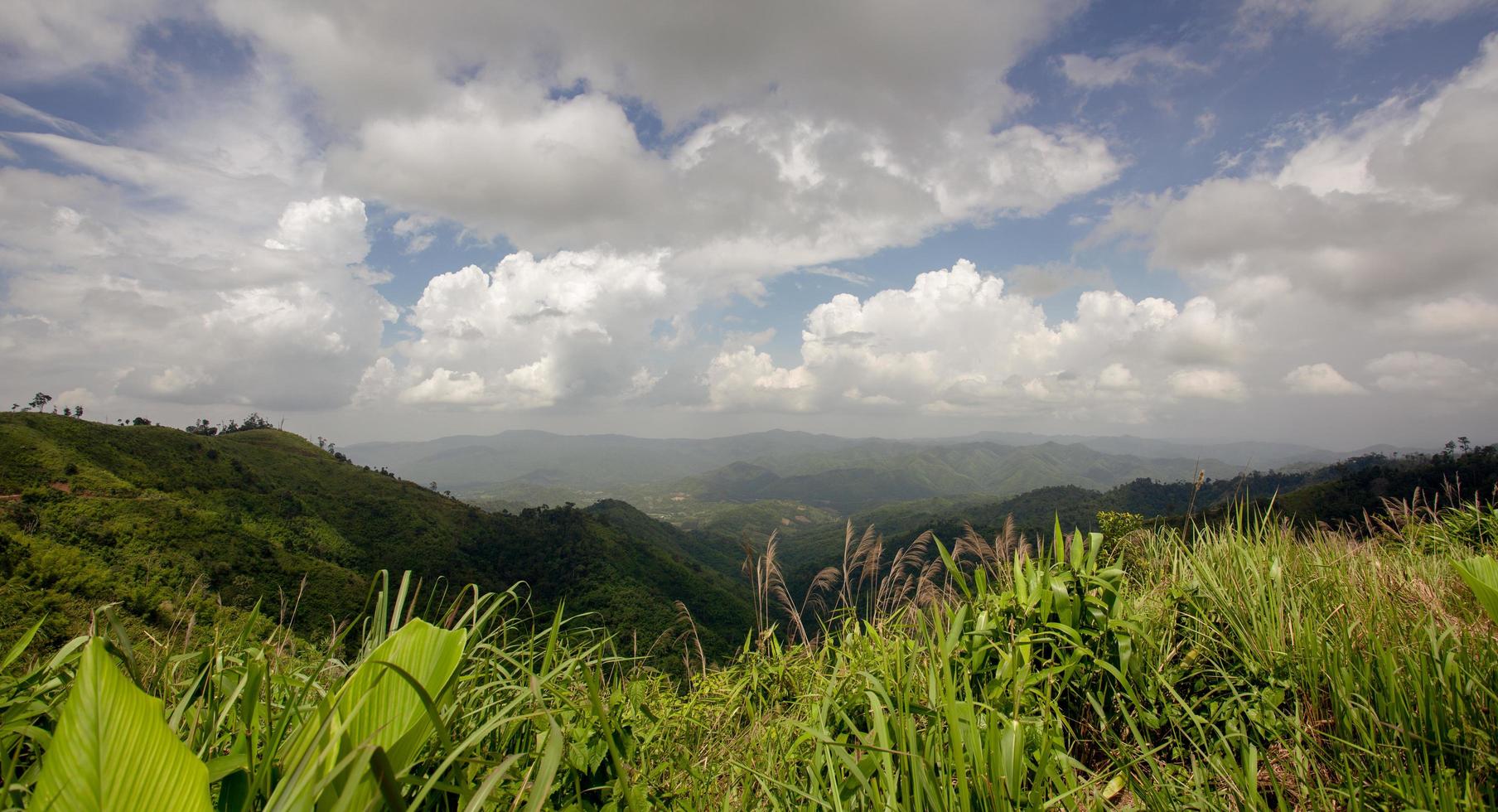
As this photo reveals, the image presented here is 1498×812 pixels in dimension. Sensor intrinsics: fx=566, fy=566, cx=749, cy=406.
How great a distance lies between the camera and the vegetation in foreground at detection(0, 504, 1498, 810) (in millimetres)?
1246

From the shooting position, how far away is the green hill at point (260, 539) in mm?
33812

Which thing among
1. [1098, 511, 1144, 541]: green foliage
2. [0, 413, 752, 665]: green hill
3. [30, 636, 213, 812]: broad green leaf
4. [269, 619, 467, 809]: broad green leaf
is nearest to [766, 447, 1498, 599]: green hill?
[1098, 511, 1144, 541]: green foliage

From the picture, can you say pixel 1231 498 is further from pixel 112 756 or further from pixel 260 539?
pixel 260 539

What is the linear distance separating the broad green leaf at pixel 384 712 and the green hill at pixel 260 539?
25.9 m

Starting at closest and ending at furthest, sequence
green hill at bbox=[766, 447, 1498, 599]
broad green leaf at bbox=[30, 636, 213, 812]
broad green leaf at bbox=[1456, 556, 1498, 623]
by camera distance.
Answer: broad green leaf at bbox=[30, 636, 213, 812], broad green leaf at bbox=[1456, 556, 1498, 623], green hill at bbox=[766, 447, 1498, 599]

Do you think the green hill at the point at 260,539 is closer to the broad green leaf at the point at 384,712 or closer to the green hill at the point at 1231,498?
the green hill at the point at 1231,498

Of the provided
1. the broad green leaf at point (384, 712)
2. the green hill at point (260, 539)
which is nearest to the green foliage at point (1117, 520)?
the broad green leaf at point (384, 712)

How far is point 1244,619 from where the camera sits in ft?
8.93


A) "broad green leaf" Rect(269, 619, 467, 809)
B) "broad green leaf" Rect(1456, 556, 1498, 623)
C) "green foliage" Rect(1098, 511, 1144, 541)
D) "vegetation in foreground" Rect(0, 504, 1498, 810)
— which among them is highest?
"broad green leaf" Rect(1456, 556, 1498, 623)

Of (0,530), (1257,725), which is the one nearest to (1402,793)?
(1257,725)

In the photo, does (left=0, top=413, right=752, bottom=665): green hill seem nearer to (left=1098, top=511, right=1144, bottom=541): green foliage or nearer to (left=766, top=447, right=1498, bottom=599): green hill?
(left=1098, top=511, right=1144, bottom=541): green foliage

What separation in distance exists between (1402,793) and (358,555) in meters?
79.9

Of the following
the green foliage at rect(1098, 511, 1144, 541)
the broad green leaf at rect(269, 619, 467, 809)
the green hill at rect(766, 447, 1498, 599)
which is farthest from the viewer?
the green foliage at rect(1098, 511, 1144, 541)

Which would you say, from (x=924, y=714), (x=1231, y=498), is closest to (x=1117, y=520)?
(x=1231, y=498)
